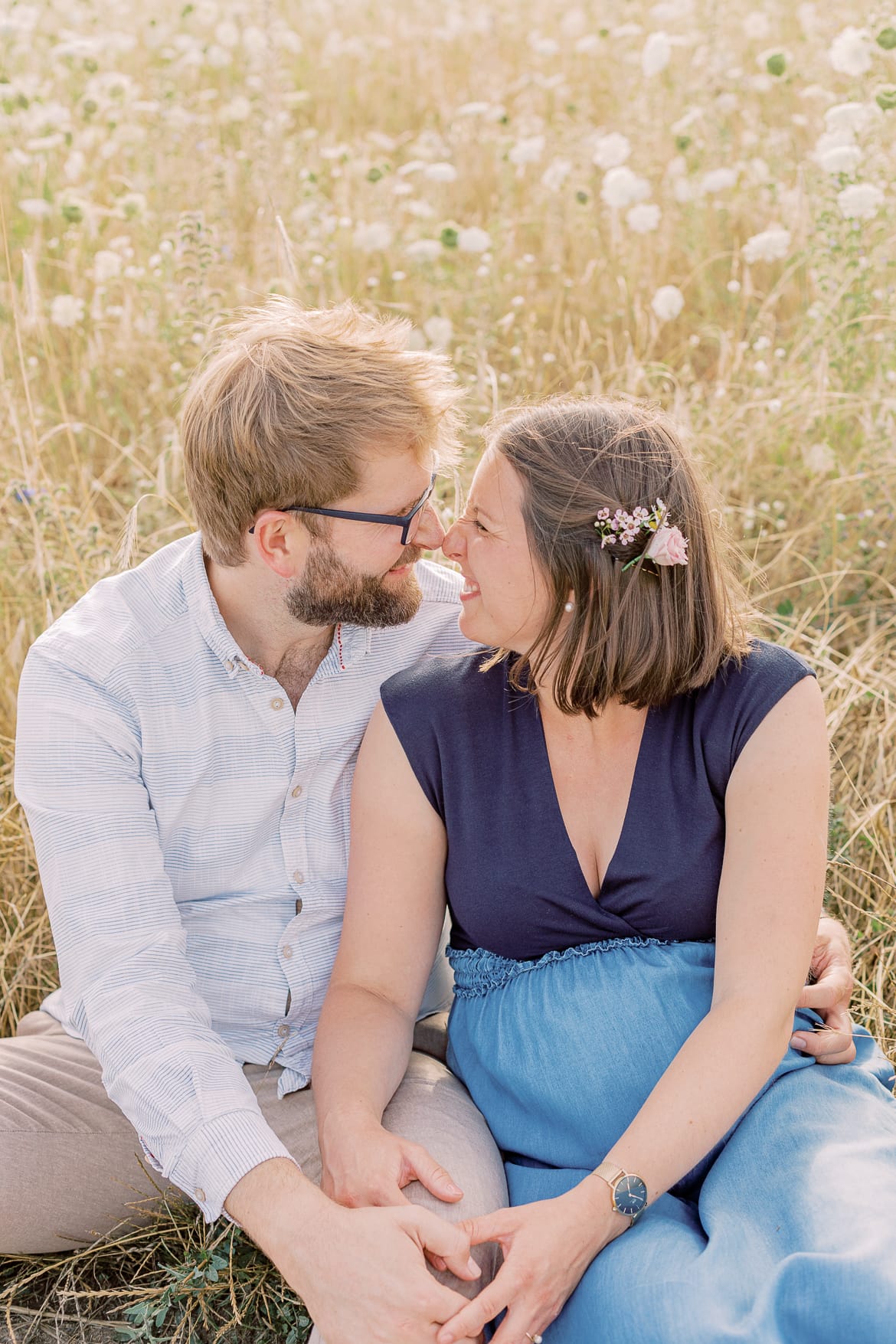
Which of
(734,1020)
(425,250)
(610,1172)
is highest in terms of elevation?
(425,250)

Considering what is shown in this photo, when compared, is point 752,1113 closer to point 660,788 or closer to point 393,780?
point 660,788

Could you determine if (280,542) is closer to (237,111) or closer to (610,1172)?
(610,1172)

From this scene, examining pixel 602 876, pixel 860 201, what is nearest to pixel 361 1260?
pixel 602 876

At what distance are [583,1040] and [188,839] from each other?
0.78 metres

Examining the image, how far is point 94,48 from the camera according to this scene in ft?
16.8

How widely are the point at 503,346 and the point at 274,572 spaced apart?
2296mm

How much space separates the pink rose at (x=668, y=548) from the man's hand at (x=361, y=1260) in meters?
1.07

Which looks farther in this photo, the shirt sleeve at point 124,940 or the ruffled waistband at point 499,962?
the ruffled waistband at point 499,962

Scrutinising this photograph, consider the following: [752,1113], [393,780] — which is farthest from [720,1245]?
[393,780]

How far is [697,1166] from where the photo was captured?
207 centimetres

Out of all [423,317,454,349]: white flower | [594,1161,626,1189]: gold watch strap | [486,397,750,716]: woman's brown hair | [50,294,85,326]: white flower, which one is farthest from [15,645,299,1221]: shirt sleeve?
[50,294,85,326]: white flower

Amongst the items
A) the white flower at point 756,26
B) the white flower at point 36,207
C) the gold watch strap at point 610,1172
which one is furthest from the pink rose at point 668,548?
the white flower at point 756,26

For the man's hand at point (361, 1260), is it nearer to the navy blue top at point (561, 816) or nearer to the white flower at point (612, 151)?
the navy blue top at point (561, 816)

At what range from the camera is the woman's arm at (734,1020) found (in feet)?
6.12
